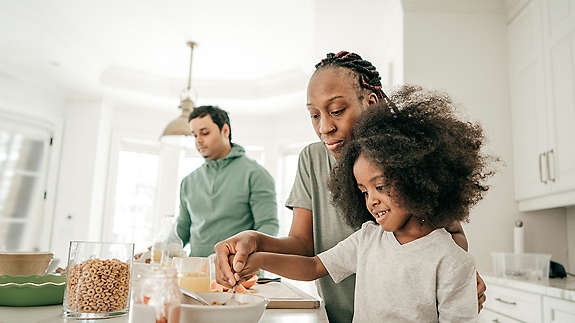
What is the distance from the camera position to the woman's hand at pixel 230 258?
91cm

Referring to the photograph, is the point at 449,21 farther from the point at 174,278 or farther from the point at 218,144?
the point at 174,278

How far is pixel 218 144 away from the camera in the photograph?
8.06ft

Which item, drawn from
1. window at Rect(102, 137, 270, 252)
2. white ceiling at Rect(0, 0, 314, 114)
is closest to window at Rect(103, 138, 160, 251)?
window at Rect(102, 137, 270, 252)

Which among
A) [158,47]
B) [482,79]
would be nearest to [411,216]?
[482,79]

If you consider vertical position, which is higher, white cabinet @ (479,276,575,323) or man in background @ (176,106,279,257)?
man in background @ (176,106,279,257)

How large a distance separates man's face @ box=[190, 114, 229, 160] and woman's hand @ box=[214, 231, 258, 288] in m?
1.50

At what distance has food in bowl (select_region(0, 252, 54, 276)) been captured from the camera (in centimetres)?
109

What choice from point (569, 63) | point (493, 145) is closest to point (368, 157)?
point (569, 63)

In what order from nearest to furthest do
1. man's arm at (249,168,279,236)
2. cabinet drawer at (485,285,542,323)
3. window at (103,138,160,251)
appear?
1. cabinet drawer at (485,285,542,323)
2. man's arm at (249,168,279,236)
3. window at (103,138,160,251)

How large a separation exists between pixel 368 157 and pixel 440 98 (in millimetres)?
250

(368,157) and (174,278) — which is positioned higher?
(368,157)

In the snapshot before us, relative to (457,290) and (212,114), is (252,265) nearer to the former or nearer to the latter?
(457,290)

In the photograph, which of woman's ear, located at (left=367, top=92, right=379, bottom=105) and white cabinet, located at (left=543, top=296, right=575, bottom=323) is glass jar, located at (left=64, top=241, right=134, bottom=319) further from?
white cabinet, located at (left=543, top=296, right=575, bottom=323)

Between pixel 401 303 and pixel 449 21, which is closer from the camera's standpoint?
pixel 401 303
